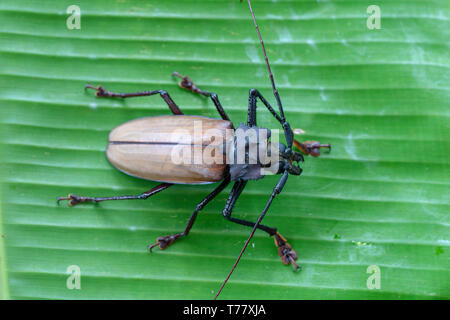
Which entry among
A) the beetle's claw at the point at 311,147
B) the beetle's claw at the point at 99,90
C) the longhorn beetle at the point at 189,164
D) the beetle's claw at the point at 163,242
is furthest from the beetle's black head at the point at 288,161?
the beetle's claw at the point at 99,90

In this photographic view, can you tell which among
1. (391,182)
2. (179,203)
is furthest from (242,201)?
(391,182)

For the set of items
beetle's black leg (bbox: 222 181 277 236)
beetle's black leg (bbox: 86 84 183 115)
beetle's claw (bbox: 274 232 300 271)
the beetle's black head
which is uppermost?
beetle's black leg (bbox: 86 84 183 115)

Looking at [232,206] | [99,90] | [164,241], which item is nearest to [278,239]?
[232,206]

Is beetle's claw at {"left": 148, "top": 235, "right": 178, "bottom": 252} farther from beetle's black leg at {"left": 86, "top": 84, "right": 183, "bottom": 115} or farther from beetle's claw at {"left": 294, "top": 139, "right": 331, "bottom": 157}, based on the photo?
beetle's claw at {"left": 294, "top": 139, "right": 331, "bottom": 157}

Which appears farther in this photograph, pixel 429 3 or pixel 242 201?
pixel 242 201

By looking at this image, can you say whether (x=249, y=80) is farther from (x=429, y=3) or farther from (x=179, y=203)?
(x=429, y=3)

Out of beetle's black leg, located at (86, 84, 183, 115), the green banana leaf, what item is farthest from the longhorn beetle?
the green banana leaf

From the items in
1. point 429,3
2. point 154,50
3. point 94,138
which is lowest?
point 94,138
